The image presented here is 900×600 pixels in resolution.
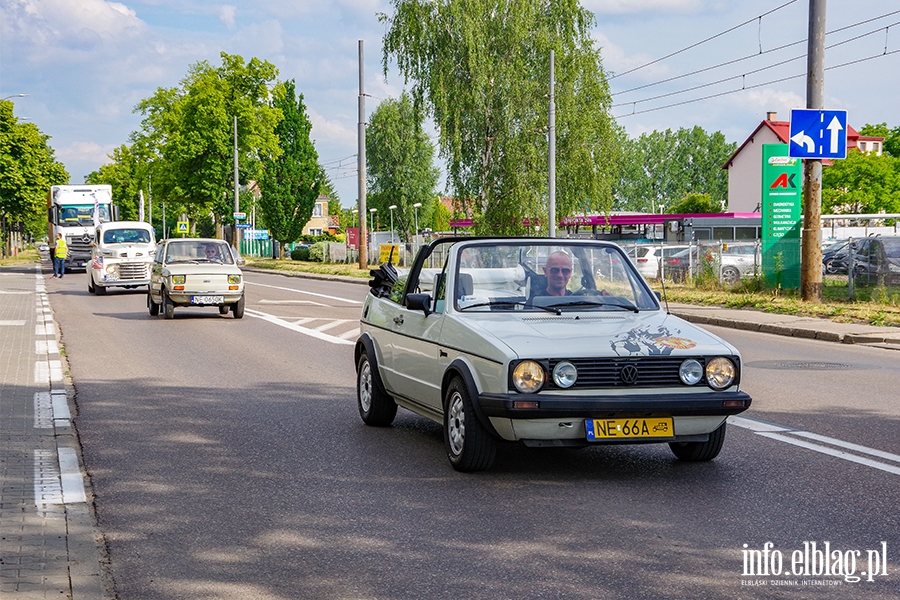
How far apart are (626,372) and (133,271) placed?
1066 inches

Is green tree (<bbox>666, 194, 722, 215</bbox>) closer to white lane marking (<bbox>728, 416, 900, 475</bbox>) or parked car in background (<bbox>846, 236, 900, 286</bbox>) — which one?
parked car in background (<bbox>846, 236, 900, 286</bbox>)

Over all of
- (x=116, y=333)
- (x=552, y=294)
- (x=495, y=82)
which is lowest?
(x=116, y=333)

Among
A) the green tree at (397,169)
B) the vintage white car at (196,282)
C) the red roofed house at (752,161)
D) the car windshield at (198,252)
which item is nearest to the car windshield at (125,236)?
the car windshield at (198,252)

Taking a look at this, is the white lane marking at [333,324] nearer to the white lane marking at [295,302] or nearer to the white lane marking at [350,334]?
the white lane marking at [350,334]

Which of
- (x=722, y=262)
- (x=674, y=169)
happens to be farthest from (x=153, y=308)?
(x=674, y=169)

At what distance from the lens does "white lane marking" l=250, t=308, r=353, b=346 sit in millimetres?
17359

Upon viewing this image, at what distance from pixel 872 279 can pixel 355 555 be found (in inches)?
818

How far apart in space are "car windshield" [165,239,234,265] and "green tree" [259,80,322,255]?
172ft

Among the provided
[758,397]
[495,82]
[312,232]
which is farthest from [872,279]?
[312,232]

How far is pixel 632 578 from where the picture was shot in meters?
4.89

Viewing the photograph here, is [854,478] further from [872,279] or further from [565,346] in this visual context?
[872,279]

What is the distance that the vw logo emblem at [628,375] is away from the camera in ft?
22.1

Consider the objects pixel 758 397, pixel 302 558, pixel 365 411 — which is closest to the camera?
pixel 302 558

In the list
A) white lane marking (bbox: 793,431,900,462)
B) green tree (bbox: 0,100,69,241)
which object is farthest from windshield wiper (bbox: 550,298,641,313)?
green tree (bbox: 0,100,69,241)
